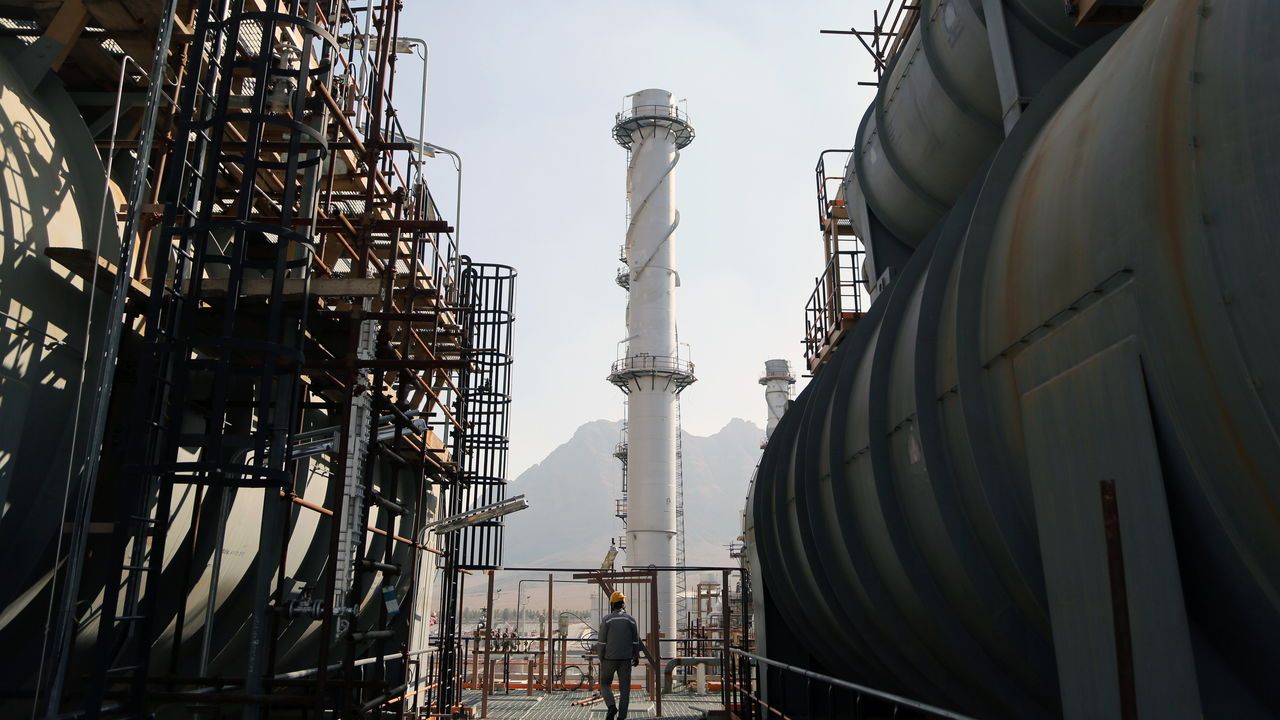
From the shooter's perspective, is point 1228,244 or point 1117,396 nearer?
point 1228,244

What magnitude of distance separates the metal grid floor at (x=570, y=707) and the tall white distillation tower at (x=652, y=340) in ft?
42.0

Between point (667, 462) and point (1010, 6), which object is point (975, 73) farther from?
point (667, 462)

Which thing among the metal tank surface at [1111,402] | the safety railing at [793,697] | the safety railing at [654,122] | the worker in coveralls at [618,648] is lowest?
the safety railing at [793,697]

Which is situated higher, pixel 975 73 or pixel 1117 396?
pixel 975 73

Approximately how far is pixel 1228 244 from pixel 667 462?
3135cm

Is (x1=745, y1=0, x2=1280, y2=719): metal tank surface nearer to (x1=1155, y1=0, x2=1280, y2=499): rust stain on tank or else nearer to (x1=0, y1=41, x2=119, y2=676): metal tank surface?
(x1=1155, y1=0, x2=1280, y2=499): rust stain on tank

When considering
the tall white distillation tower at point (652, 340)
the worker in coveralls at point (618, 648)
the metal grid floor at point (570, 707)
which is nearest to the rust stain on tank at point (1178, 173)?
the worker in coveralls at point (618, 648)

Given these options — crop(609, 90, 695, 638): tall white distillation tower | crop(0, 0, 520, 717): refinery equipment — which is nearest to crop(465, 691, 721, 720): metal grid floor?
crop(0, 0, 520, 717): refinery equipment

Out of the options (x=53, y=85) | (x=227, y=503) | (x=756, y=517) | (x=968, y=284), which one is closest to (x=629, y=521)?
(x=756, y=517)

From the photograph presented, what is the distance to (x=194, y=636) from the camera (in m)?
9.47

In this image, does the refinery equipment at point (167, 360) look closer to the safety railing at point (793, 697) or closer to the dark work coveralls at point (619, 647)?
the dark work coveralls at point (619, 647)

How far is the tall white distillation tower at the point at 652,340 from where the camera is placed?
3288 cm

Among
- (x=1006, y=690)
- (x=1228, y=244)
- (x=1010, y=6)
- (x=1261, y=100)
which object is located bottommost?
(x=1006, y=690)

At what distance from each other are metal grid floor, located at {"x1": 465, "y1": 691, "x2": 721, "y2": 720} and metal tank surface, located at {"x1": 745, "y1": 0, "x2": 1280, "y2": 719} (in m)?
9.12
